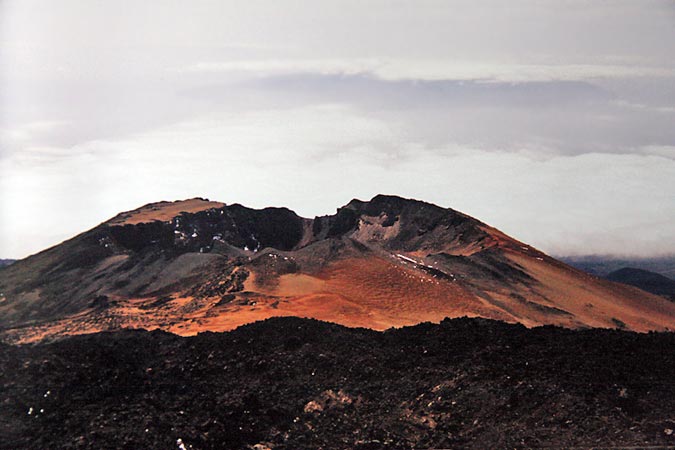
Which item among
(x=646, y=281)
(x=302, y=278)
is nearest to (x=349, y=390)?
(x=302, y=278)

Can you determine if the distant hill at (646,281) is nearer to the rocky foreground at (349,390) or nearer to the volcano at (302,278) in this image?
the volcano at (302,278)

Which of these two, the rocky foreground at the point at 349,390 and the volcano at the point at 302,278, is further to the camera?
the volcano at the point at 302,278

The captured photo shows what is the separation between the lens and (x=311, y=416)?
2278 centimetres

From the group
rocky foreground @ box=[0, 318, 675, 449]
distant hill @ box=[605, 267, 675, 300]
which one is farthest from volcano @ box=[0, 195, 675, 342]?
distant hill @ box=[605, 267, 675, 300]

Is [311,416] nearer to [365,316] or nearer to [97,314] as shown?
[365,316]

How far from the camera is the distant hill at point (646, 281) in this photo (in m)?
121

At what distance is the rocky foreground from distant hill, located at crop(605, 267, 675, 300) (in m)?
102

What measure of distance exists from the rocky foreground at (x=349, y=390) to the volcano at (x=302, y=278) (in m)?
7.15

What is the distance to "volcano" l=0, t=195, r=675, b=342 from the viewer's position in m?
41.1

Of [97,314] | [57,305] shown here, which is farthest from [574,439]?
[57,305]

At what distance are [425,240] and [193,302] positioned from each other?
30.2 m

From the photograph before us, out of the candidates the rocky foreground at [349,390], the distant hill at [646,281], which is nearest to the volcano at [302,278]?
the rocky foreground at [349,390]

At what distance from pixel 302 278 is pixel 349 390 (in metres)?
21.2

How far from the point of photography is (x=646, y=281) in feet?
428
